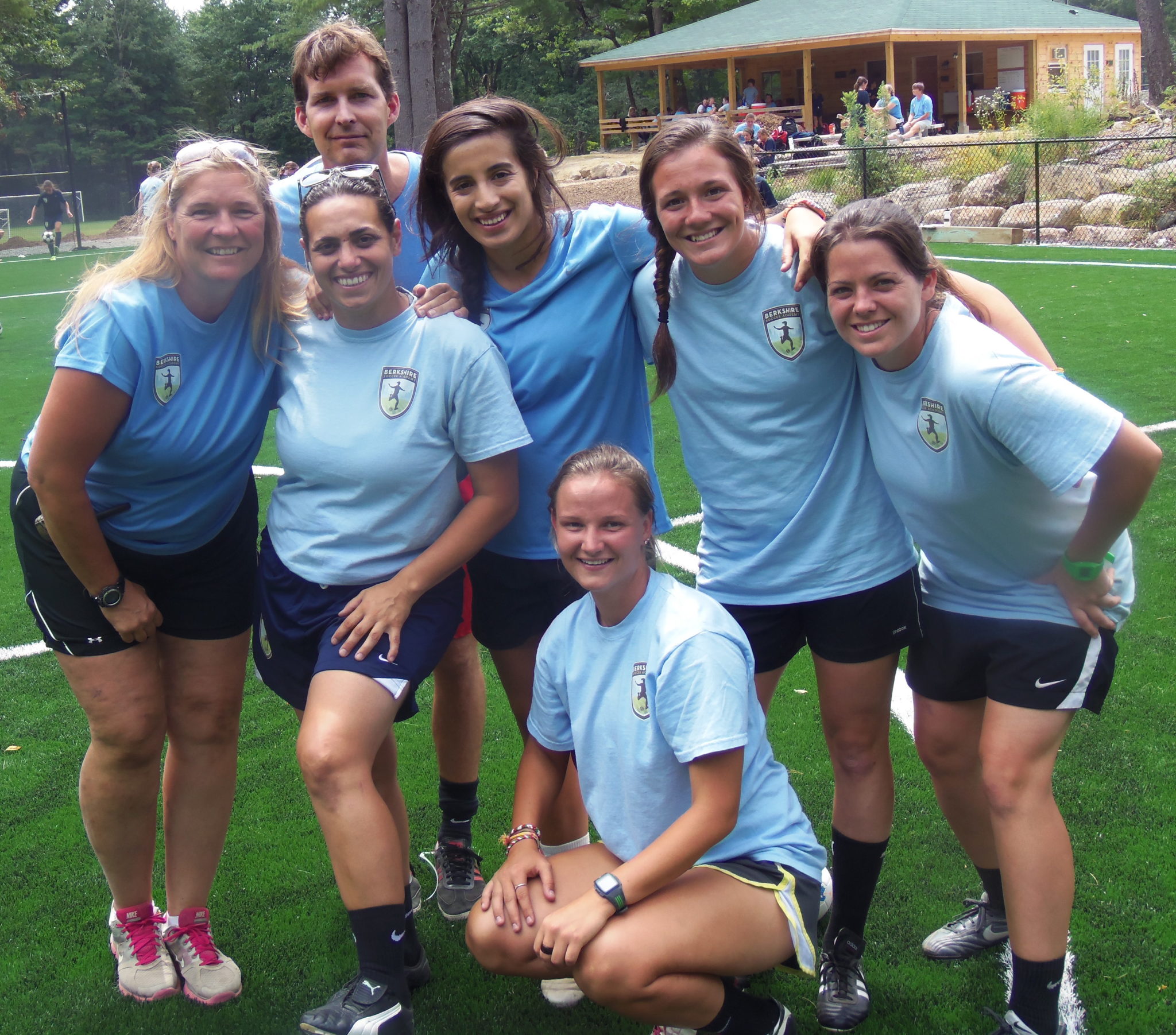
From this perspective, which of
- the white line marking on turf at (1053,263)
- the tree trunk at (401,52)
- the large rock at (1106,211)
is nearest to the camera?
the tree trunk at (401,52)

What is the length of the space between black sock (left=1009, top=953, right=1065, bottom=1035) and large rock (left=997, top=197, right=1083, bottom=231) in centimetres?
1797

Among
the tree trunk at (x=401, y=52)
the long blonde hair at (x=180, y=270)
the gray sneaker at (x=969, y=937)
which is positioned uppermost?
the tree trunk at (x=401, y=52)

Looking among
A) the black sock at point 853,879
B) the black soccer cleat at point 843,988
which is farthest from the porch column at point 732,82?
the black soccer cleat at point 843,988

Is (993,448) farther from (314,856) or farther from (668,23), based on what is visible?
(668,23)

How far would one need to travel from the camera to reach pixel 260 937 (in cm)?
333

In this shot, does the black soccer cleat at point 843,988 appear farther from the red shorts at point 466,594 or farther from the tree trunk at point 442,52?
the tree trunk at point 442,52

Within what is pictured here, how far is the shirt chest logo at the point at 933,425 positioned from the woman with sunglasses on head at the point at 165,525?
1.54 metres

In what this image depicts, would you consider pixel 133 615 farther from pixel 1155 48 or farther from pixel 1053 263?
pixel 1155 48

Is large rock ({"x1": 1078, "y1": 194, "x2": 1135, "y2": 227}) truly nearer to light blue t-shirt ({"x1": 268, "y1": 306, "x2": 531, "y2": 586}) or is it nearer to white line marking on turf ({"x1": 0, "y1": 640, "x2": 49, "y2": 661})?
white line marking on turf ({"x1": 0, "y1": 640, "x2": 49, "y2": 661})

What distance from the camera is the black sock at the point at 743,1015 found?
8.33 feet

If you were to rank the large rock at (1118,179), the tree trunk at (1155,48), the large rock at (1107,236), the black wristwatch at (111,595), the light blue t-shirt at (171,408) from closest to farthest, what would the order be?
the light blue t-shirt at (171,408) < the black wristwatch at (111,595) < the large rock at (1107,236) < the large rock at (1118,179) < the tree trunk at (1155,48)

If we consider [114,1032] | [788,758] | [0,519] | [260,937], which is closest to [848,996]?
[788,758]

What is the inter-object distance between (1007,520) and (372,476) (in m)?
1.42

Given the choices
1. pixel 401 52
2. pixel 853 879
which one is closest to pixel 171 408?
pixel 853 879
